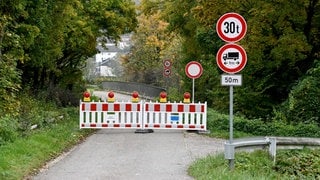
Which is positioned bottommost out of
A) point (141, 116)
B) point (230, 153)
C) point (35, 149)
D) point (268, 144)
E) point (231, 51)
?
point (35, 149)

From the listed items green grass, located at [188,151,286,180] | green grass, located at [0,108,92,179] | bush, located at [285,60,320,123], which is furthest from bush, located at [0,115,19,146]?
bush, located at [285,60,320,123]

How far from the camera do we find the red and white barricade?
20906mm

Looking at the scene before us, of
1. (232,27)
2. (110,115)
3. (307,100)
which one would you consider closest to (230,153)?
(232,27)

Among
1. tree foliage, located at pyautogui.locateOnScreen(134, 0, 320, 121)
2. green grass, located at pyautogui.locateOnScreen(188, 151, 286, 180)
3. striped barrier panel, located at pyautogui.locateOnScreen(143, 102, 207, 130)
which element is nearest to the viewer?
green grass, located at pyautogui.locateOnScreen(188, 151, 286, 180)

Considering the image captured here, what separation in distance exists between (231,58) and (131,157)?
449 cm

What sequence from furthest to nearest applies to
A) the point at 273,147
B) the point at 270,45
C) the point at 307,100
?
1. the point at 270,45
2. the point at 307,100
3. the point at 273,147

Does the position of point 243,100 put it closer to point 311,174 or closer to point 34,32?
point 34,32

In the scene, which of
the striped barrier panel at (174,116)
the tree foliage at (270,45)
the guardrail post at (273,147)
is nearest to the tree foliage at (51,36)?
the striped barrier panel at (174,116)

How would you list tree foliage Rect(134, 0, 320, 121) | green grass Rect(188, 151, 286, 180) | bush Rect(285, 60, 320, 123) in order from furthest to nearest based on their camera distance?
tree foliage Rect(134, 0, 320, 121)
bush Rect(285, 60, 320, 123)
green grass Rect(188, 151, 286, 180)

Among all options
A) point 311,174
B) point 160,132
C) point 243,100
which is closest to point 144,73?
point 243,100

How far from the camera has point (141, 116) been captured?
68.8ft

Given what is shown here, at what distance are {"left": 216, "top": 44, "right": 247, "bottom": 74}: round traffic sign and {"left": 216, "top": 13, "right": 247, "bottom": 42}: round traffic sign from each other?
197 millimetres

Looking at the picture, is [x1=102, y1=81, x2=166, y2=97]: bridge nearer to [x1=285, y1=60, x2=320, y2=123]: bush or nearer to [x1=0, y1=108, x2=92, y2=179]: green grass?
[x1=285, y1=60, x2=320, y2=123]: bush

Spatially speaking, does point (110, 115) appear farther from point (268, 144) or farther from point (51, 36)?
point (268, 144)
